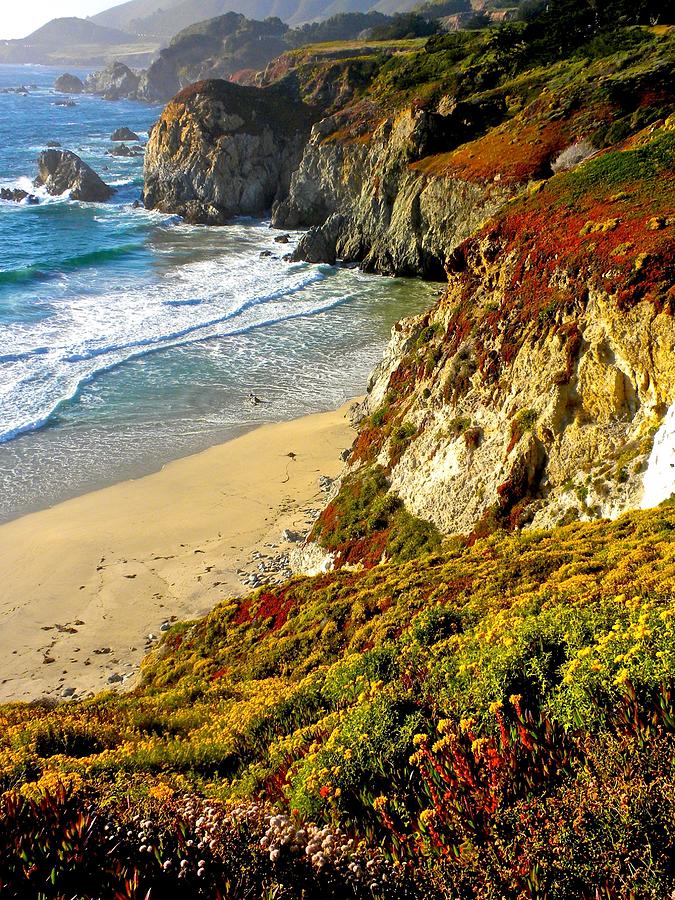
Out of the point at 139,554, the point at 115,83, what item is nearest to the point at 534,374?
the point at 139,554

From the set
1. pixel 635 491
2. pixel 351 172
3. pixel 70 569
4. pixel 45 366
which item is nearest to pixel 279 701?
pixel 635 491

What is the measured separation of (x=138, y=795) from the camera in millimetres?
6324

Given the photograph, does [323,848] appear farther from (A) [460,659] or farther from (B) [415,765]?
(A) [460,659]

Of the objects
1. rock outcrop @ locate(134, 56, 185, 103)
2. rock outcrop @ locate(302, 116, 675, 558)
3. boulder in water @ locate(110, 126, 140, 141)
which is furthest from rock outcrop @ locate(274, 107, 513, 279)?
rock outcrop @ locate(134, 56, 185, 103)

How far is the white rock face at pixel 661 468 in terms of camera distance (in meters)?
11.5

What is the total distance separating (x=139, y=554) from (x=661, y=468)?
14.4 meters

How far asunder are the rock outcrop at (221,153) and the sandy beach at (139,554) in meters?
45.6

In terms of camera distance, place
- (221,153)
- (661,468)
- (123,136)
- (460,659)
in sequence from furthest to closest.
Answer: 1. (123,136)
2. (221,153)
3. (661,468)
4. (460,659)

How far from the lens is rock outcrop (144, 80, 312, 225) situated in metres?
62.5

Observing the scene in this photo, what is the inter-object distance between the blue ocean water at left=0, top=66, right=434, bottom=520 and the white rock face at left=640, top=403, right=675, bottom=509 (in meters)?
16.9

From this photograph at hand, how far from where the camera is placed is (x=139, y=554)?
1936 cm

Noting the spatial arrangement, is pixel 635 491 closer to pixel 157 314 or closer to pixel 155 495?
pixel 155 495

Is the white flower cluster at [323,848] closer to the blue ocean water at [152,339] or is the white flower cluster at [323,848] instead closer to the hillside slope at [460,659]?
the hillside slope at [460,659]

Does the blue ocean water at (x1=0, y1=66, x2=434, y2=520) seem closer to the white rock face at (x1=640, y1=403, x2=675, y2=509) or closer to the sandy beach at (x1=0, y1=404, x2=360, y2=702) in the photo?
the sandy beach at (x1=0, y1=404, x2=360, y2=702)
